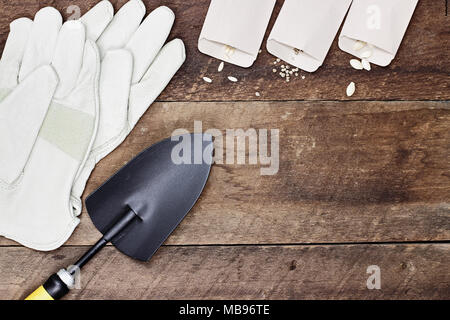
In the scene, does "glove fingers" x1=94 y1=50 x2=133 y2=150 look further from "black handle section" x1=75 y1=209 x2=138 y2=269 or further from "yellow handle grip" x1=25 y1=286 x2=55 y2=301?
"yellow handle grip" x1=25 y1=286 x2=55 y2=301

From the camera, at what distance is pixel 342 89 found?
2.57 feet

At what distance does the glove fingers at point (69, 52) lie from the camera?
2.40 ft

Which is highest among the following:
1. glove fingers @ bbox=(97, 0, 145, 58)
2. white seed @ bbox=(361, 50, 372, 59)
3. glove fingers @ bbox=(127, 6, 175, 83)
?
glove fingers @ bbox=(97, 0, 145, 58)

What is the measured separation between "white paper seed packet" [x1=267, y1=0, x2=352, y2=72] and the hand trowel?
0.20 meters

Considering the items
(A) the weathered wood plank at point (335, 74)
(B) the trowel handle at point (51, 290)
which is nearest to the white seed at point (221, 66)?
(A) the weathered wood plank at point (335, 74)

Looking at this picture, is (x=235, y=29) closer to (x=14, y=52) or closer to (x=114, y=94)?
(x=114, y=94)

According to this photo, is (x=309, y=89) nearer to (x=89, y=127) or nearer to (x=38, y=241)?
(x=89, y=127)

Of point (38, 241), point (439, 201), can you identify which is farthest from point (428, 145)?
point (38, 241)

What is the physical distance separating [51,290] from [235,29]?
0.49 meters

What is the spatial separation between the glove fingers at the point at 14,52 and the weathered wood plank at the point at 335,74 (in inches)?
5.9

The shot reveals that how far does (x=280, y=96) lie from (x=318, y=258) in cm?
27

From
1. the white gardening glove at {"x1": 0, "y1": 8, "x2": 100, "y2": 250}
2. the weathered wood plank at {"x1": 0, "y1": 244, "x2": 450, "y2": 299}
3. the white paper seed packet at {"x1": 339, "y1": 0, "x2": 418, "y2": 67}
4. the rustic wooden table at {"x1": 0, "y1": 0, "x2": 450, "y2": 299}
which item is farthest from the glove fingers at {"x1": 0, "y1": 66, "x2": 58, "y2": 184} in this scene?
the white paper seed packet at {"x1": 339, "y1": 0, "x2": 418, "y2": 67}

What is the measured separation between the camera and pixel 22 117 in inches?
28.9

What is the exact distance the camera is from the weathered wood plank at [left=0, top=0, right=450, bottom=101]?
2.56ft
